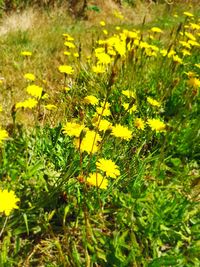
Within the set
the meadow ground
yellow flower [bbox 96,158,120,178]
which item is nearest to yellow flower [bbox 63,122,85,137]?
the meadow ground

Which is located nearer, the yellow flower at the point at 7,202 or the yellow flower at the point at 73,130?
the yellow flower at the point at 7,202

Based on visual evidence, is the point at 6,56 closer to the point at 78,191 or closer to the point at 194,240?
the point at 78,191

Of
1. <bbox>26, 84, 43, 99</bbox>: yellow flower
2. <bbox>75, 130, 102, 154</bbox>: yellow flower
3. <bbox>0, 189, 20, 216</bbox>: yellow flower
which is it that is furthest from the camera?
<bbox>26, 84, 43, 99</bbox>: yellow flower

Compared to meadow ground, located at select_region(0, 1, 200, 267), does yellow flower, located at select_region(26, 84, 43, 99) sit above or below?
above

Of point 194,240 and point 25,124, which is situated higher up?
point 25,124

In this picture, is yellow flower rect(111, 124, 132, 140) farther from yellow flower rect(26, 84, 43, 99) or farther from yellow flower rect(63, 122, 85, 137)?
yellow flower rect(26, 84, 43, 99)

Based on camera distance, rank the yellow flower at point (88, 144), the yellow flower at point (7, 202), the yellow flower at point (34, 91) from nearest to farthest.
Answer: the yellow flower at point (7, 202) < the yellow flower at point (88, 144) < the yellow flower at point (34, 91)

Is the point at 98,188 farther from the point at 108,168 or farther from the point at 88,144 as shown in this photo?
the point at 88,144

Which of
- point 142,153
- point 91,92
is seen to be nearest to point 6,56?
point 91,92

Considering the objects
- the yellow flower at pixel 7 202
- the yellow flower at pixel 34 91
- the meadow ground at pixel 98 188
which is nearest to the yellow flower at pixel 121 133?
the meadow ground at pixel 98 188

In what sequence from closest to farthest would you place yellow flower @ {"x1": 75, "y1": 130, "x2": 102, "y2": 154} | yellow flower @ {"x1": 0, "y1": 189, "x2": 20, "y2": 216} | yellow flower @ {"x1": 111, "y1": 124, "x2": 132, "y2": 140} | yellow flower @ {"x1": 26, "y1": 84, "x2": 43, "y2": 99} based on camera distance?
yellow flower @ {"x1": 0, "y1": 189, "x2": 20, "y2": 216}, yellow flower @ {"x1": 75, "y1": 130, "x2": 102, "y2": 154}, yellow flower @ {"x1": 111, "y1": 124, "x2": 132, "y2": 140}, yellow flower @ {"x1": 26, "y1": 84, "x2": 43, "y2": 99}

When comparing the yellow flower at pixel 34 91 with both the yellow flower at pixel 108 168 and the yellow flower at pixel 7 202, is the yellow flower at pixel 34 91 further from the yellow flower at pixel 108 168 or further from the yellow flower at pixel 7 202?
the yellow flower at pixel 7 202
